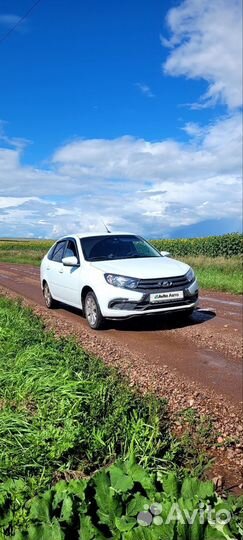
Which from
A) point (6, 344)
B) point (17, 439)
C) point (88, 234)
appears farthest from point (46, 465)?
point (88, 234)

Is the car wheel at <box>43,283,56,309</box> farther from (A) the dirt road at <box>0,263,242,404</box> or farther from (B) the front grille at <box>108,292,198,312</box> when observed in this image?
(B) the front grille at <box>108,292,198,312</box>

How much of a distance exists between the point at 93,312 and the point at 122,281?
941mm

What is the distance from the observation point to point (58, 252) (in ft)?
33.4

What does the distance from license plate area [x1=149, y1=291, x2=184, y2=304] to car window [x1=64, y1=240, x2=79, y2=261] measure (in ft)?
7.17

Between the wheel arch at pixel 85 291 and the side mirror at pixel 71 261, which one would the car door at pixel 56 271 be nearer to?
the side mirror at pixel 71 261

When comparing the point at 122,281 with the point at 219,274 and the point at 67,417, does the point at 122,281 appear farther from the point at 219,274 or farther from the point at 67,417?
the point at 219,274

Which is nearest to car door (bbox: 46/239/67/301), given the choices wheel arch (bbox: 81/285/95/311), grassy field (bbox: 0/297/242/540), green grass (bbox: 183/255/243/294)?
wheel arch (bbox: 81/285/95/311)

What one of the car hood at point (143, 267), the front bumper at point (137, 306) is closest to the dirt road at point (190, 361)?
the front bumper at point (137, 306)

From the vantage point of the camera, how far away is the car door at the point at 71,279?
335 inches

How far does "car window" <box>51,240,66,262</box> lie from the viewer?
9.94 meters

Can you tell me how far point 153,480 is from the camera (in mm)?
2223

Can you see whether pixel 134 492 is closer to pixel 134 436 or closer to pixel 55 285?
pixel 134 436

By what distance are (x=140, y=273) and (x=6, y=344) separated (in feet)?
8.48

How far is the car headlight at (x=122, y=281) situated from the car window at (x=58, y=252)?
265 cm
